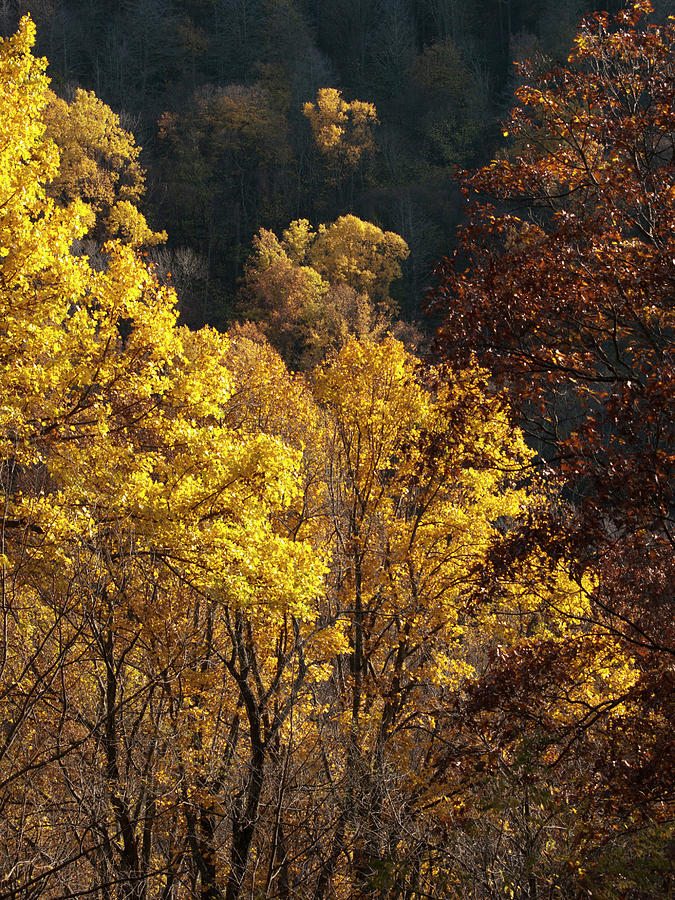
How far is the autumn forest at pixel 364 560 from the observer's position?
17.8ft

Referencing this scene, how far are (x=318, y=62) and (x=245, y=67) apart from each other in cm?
622

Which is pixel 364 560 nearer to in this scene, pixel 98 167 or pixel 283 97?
pixel 98 167

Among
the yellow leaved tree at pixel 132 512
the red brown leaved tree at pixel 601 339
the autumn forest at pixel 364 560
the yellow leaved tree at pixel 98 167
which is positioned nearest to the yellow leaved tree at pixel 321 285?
the yellow leaved tree at pixel 98 167

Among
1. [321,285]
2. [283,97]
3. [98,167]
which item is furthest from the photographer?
[283,97]

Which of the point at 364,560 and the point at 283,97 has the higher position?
the point at 283,97

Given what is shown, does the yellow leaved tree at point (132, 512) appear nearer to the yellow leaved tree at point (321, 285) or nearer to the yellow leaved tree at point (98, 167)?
the yellow leaved tree at point (321, 285)

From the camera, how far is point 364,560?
11930 millimetres

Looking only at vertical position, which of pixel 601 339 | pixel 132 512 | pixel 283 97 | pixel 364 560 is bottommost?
pixel 132 512

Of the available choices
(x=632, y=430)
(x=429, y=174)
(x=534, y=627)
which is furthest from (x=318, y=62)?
(x=632, y=430)

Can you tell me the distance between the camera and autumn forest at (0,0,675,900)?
17.8 ft

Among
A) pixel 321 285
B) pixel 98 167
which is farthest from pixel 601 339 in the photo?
pixel 98 167

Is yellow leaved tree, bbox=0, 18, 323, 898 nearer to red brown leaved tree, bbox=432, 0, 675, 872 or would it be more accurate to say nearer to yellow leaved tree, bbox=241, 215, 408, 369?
red brown leaved tree, bbox=432, 0, 675, 872

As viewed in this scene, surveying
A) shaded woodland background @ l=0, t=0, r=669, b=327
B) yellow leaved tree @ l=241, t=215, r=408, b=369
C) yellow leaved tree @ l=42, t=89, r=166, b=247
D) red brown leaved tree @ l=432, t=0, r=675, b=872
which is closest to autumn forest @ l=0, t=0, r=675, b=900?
red brown leaved tree @ l=432, t=0, r=675, b=872

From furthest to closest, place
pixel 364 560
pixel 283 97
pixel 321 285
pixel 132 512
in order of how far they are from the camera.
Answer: pixel 283 97 < pixel 321 285 < pixel 364 560 < pixel 132 512
